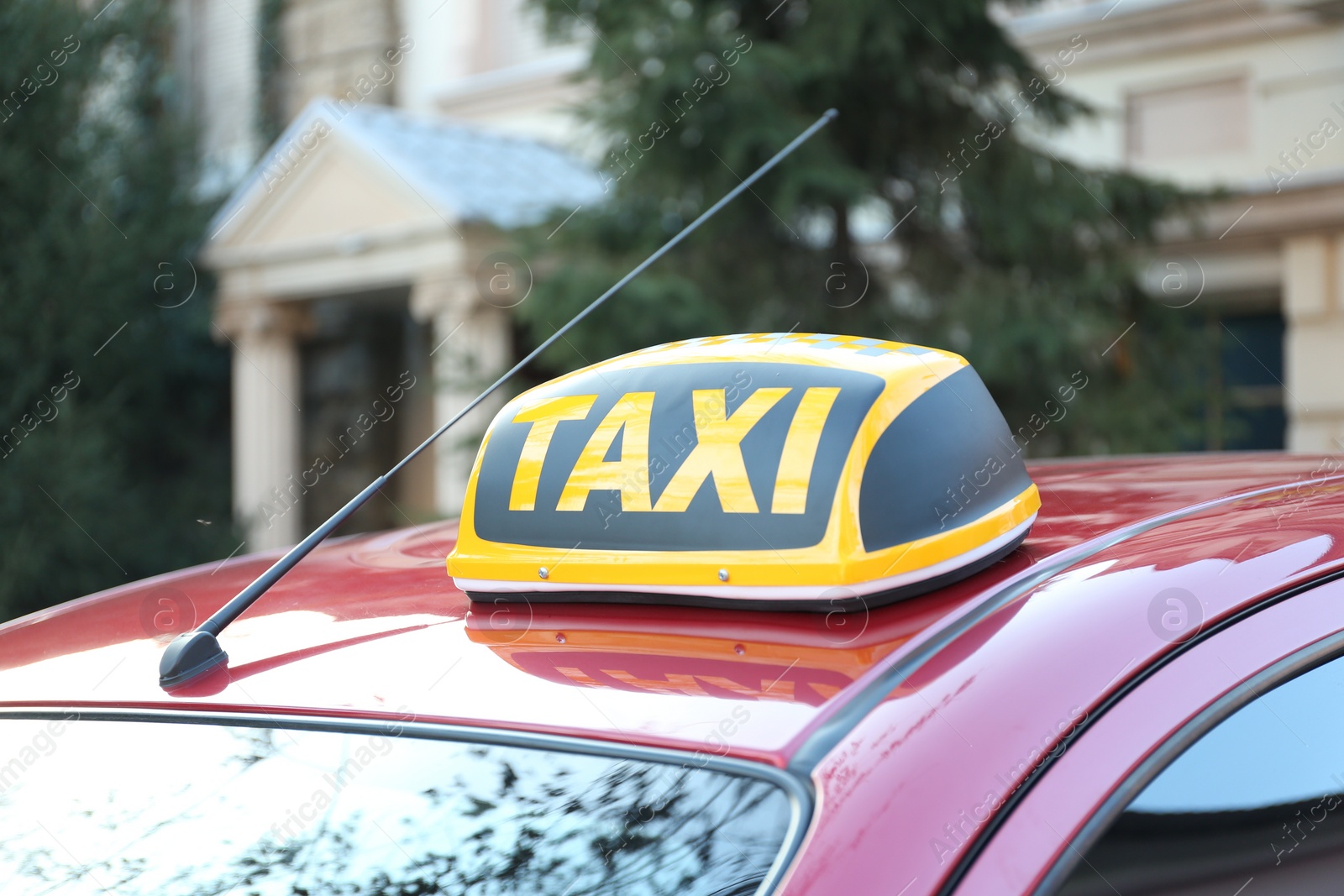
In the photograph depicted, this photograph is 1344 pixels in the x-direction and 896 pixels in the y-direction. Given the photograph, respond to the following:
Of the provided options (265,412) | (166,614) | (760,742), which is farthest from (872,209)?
(265,412)

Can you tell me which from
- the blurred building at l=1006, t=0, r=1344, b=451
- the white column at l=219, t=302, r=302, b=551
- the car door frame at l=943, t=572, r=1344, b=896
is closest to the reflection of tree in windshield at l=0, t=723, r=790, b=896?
the car door frame at l=943, t=572, r=1344, b=896

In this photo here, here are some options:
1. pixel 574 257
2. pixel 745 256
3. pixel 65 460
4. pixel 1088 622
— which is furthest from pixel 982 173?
pixel 65 460

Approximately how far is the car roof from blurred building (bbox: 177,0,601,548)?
4.23 metres

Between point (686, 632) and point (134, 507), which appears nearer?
point (686, 632)

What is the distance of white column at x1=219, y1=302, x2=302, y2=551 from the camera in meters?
9.34

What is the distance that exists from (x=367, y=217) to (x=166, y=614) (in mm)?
7281

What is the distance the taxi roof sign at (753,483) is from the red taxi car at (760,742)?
0.12 feet

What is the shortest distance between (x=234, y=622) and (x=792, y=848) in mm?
727

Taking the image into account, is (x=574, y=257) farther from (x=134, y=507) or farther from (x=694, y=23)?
(x=134, y=507)

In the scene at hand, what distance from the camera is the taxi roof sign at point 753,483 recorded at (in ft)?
3.15

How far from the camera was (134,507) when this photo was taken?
8.99 metres

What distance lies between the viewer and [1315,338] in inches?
262

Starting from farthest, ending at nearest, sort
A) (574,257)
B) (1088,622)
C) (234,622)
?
(574,257)
(234,622)
(1088,622)

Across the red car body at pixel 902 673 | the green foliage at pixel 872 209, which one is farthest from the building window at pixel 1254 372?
the red car body at pixel 902 673
